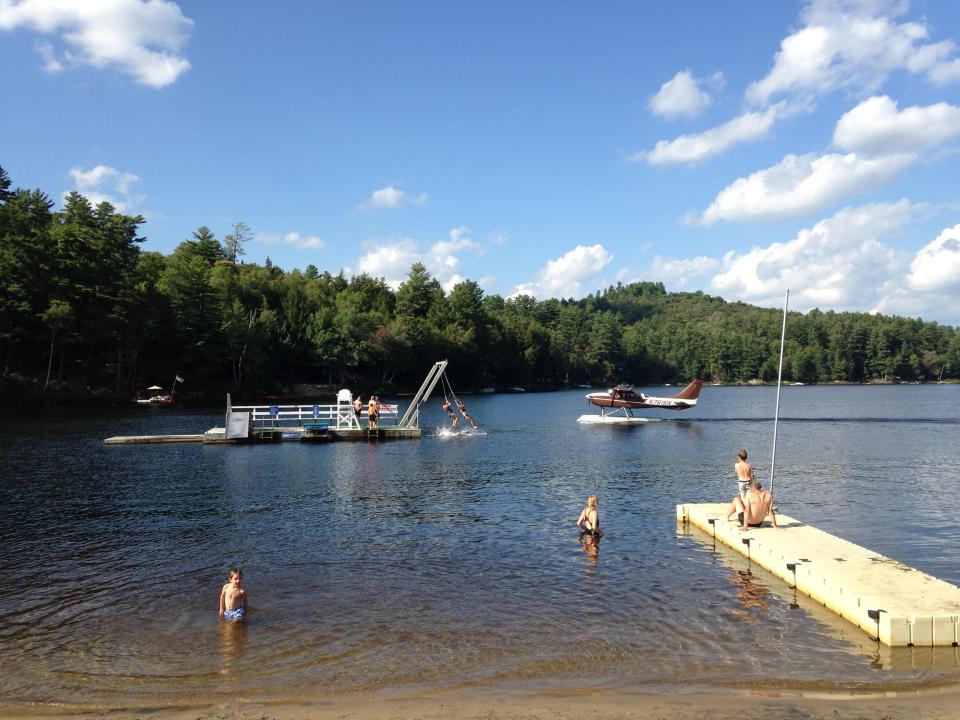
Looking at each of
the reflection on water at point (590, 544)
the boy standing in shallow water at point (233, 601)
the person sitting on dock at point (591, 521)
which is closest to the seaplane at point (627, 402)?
the person sitting on dock at point (591, 521)

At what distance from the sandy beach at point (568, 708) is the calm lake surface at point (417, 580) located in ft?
1.17

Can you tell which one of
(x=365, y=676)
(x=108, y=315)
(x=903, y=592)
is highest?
(x=108, y=315)

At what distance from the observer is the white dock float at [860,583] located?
10844 millimetres

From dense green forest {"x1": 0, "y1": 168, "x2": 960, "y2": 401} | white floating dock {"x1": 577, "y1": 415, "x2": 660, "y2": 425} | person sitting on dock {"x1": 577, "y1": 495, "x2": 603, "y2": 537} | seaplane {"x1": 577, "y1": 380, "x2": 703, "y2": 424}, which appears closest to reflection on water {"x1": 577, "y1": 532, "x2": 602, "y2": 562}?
person sitting on dock {"x1": 577, "y1": 495, "x2": 603, "y2": 537}

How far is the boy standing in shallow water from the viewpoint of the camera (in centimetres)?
1266

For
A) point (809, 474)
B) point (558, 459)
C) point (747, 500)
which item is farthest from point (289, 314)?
point (747, 500)

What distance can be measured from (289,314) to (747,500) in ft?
344

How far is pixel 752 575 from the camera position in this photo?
15.2m

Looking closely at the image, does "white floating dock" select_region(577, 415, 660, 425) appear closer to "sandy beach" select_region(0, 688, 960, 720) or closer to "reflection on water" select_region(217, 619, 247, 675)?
"reflection on water" select_region(217, 619, 247, 675)

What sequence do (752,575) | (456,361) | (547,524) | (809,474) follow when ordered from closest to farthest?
(752,575), (547,524), (809,474), (456,361)

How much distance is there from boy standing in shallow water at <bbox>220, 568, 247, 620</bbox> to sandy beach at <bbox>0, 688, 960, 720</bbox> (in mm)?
3385

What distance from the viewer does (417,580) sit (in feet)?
49.5

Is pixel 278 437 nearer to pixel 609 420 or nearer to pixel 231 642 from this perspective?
pixel 609 420

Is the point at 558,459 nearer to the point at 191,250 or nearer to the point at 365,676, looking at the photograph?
the point at 365,676
